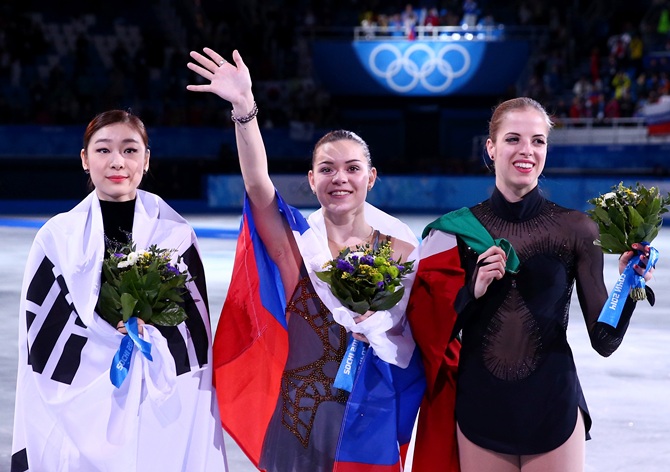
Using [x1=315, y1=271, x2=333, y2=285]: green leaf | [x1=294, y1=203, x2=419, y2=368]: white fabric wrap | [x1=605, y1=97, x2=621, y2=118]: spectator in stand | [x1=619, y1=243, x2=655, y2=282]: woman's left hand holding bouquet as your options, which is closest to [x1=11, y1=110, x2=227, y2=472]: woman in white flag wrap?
[x1=294, y1=203, x2=419, y2=368]: white fabric wrap

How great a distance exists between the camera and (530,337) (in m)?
3.05

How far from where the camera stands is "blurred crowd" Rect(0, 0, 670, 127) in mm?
23453

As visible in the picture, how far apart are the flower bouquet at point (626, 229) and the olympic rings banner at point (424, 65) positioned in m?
22.2

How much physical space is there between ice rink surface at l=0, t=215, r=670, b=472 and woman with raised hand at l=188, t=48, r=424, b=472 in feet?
4.20

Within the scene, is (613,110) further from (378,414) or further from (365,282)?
(365,282)

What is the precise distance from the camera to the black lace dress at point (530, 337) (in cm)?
301

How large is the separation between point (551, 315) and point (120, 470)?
159 centimetres

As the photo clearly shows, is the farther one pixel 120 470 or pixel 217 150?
pixel 217 150

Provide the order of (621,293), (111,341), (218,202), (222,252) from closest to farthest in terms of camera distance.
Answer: (621,293) → (111,341) → (222,252) → (218,202)

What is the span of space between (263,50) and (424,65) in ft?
14.3

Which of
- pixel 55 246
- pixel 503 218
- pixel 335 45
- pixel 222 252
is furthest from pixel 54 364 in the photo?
pixel 335 45

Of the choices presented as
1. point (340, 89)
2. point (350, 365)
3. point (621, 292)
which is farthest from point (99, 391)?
point (340, 89)

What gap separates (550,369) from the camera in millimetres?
3037

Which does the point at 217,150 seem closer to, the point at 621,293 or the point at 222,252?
the point at 222,252
